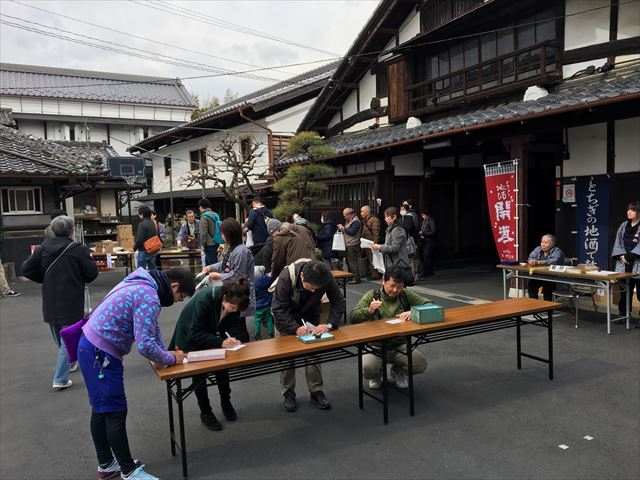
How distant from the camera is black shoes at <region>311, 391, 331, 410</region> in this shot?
4746 millimetres

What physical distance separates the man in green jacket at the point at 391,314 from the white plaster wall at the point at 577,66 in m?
6.38

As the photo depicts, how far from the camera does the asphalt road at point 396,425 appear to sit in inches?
146

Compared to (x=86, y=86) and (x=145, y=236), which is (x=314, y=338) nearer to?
(x=145, y=236)

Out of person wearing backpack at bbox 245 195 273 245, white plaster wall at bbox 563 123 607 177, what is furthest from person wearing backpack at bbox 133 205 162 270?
white plaster wall at bbox 563 123 607 177

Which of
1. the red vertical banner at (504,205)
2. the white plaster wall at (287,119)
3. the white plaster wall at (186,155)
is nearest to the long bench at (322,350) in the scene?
the red vertical banner at (504,205)

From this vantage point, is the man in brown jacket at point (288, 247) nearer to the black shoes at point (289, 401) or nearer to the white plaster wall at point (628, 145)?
the black shoes at point (289, 401)

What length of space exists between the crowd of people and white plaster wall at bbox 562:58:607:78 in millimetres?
2938

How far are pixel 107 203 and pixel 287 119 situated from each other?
1067 cm

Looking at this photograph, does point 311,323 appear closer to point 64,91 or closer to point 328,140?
point 328,140

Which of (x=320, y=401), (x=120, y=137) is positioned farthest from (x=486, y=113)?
(x=120, y=137)

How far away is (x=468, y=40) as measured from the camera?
11531 mm

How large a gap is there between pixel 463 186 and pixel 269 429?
444 inches

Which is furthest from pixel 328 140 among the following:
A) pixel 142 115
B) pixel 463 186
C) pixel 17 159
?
pixel 142 115

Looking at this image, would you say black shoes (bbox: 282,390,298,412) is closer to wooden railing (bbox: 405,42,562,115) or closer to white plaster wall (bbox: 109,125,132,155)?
wooden railing (bbox: 405,42,562,115)
